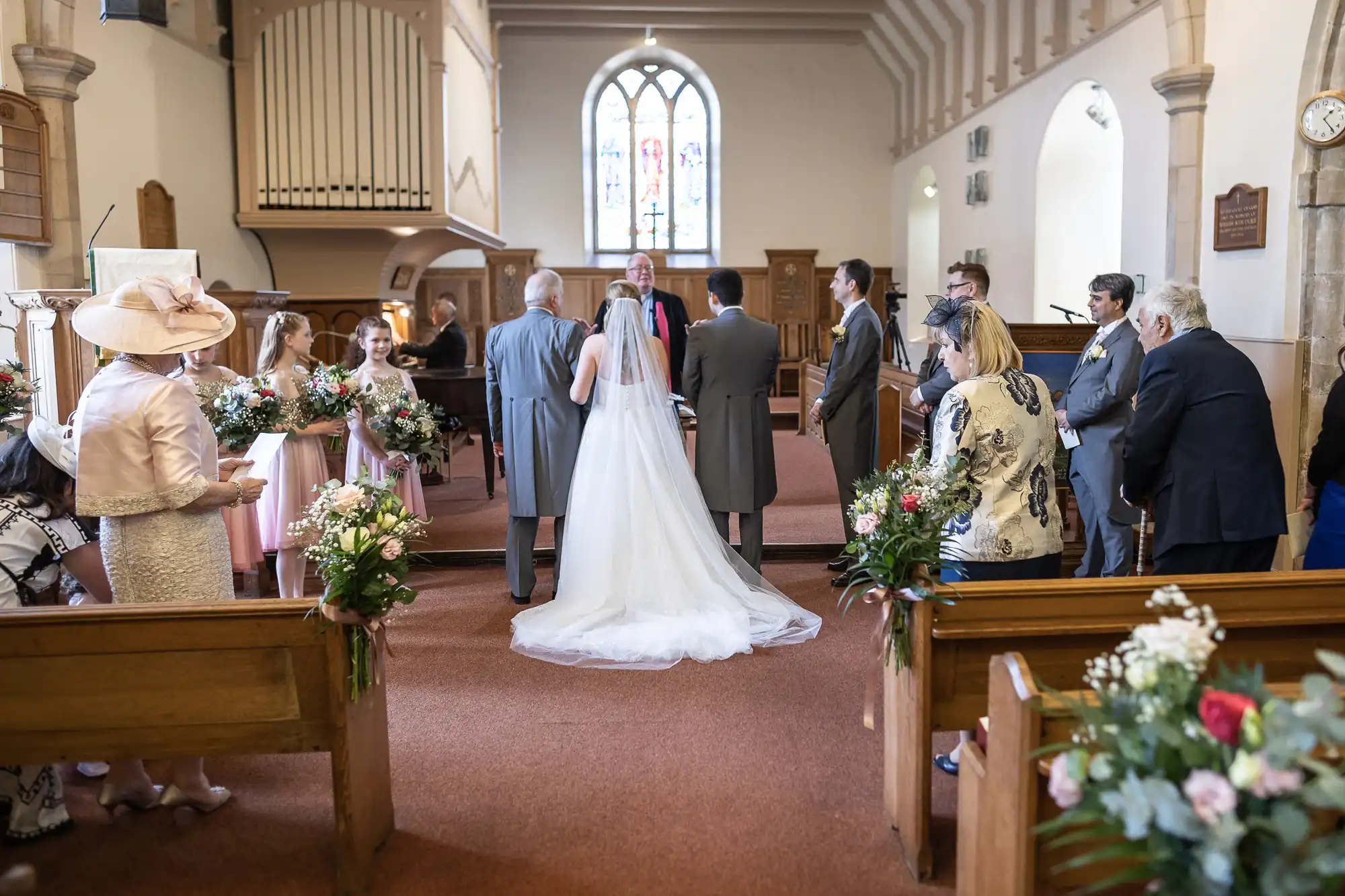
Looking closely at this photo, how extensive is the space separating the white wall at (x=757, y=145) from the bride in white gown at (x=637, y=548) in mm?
11091

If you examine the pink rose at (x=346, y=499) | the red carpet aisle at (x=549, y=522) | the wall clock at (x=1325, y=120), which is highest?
the wall clock at (x=1325, y=120)

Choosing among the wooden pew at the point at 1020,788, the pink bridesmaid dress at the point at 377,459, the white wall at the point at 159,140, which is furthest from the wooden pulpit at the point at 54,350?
the wooden pew at the point at 1020,788

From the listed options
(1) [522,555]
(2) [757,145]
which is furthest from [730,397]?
(2) [757,145]

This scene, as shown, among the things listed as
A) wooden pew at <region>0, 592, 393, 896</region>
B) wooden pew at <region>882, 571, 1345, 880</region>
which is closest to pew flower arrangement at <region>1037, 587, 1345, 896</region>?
wooden pew at <region>882, 571, 1345, 880</region>

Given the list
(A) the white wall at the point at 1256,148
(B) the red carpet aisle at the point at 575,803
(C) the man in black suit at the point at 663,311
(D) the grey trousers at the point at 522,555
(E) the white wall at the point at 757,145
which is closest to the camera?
(B) the red carpet aisle at the point at 575,803

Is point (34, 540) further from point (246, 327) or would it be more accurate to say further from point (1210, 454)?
→ point (246, 327)

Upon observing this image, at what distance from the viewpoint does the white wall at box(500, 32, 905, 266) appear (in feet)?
49.8

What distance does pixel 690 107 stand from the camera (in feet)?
51.6

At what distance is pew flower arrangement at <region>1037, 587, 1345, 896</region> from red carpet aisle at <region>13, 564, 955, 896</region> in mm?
1429

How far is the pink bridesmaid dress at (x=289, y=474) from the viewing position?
15.8ft

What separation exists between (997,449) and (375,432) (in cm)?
341

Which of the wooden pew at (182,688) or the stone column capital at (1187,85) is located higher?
the stone column capital at (1187,85)

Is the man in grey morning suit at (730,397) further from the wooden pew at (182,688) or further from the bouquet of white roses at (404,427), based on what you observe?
the wooden pew at (182,688)

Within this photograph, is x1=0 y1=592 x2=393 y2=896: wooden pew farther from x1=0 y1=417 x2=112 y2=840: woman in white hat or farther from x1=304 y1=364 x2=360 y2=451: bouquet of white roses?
x1=304 y1=364 x2=360 y2=451: bouquet of white roses
